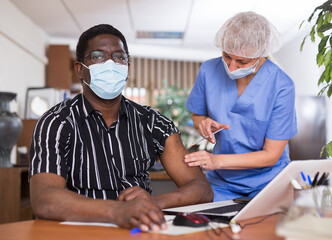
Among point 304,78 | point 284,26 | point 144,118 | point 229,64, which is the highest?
point 284,26

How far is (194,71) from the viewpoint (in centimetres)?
770

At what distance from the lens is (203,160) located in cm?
146

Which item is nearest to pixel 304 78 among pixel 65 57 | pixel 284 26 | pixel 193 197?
pixel 284 26

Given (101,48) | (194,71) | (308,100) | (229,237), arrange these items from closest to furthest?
1. (229,237)
2. (101,48)
3. (308,100)
4. (194,71)

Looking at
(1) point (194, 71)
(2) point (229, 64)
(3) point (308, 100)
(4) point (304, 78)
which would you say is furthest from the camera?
(1) point (194, 71)

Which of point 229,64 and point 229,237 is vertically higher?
point 229,64

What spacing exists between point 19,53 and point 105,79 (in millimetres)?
3554

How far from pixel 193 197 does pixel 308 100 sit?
3.97 m

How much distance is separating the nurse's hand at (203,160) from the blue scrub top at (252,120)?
0.18m

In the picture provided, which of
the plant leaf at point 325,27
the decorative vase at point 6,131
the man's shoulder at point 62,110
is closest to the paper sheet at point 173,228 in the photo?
the man's shoulder at point 62,110

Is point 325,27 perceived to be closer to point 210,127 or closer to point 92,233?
point 210,127

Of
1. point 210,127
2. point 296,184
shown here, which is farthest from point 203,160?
point 296,184

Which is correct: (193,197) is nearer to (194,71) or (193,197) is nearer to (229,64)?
(229,64)

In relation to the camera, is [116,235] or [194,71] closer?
[116,235]
